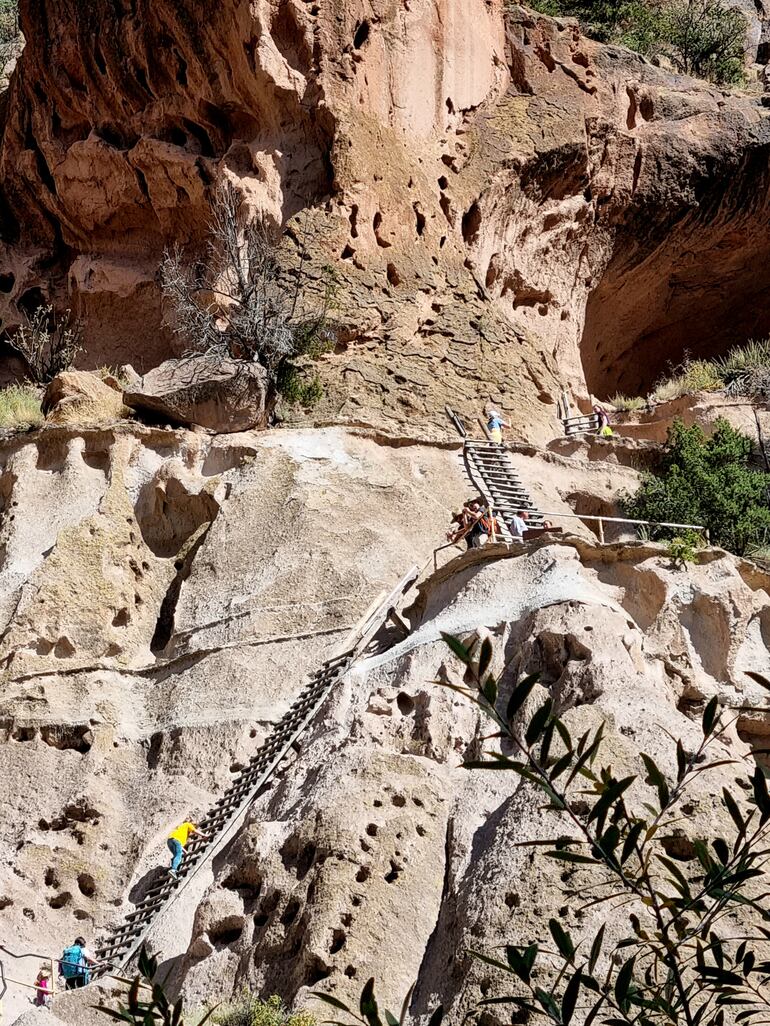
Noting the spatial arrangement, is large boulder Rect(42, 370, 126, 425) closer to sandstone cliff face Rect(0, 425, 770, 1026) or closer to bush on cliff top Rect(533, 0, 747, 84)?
sandstone cliff face Rect(0, 425, 770, 1026)

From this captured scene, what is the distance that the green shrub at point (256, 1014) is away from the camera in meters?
8.49

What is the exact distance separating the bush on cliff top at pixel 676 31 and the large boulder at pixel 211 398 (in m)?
9.62

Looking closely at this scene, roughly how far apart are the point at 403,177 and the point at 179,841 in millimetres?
10289

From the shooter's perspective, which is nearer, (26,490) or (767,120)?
(26,490)

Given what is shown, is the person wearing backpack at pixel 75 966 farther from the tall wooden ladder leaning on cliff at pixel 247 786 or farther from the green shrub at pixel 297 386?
the green shrub at pixel 297 386

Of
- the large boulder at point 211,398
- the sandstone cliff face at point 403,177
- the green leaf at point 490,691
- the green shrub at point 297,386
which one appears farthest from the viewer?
the sandstone cliff face at point 403,177

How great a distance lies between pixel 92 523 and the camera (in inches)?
599

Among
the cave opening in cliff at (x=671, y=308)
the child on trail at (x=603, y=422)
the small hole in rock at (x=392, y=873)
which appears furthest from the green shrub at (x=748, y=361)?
the small hole in rock at (x=392, y=873)

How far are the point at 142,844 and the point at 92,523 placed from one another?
4.06m

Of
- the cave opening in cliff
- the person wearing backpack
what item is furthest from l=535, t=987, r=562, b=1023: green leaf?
the cave opening in cliff

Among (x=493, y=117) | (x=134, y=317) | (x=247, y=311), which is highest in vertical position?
(x=493, y=117)

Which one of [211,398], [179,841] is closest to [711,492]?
[211,398]

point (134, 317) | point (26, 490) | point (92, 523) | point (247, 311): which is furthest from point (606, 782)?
point (134, 317)

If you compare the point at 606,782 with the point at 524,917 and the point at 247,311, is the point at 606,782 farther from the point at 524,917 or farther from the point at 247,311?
the point at 247,311
